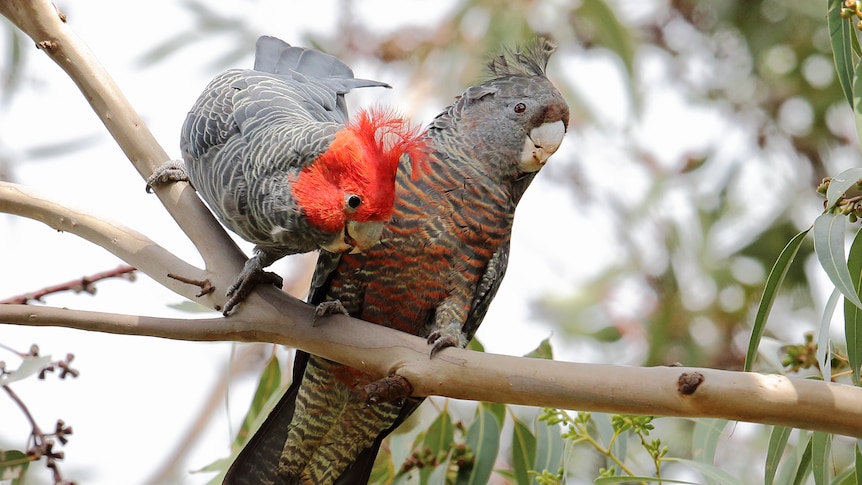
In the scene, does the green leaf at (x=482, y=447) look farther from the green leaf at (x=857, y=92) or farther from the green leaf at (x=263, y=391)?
the green leaf at (x=857, y=92)

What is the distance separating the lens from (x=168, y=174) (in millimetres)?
2271

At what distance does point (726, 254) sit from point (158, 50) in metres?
3.23

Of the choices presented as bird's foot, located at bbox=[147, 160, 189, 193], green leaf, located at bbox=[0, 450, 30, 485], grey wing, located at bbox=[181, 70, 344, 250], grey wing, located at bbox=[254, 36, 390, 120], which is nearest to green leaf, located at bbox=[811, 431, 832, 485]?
grey wing, located at bbox=[181, 70, 344, 250]

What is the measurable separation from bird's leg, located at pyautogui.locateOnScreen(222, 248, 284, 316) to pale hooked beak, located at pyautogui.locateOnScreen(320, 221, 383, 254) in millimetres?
200

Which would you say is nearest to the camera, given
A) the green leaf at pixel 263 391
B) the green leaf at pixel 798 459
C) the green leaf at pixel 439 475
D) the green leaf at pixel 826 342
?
the green leaf at pixel 826 342

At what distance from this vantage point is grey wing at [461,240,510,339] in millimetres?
2420

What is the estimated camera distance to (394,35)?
4.52m

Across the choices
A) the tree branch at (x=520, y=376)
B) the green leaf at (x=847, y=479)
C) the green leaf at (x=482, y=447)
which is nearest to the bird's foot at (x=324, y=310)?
the tree branch at (x=520, y=376)

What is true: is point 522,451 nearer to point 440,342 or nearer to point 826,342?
point 440,342

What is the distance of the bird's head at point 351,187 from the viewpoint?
1830mm

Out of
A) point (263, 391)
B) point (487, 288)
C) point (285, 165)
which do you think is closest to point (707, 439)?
point (487, 288)

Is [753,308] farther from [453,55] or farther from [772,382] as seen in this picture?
[772,382]

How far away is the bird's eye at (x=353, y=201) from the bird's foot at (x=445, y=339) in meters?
0.32

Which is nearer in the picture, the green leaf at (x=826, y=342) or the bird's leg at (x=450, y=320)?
the green leaf at (x=826, y=342)
